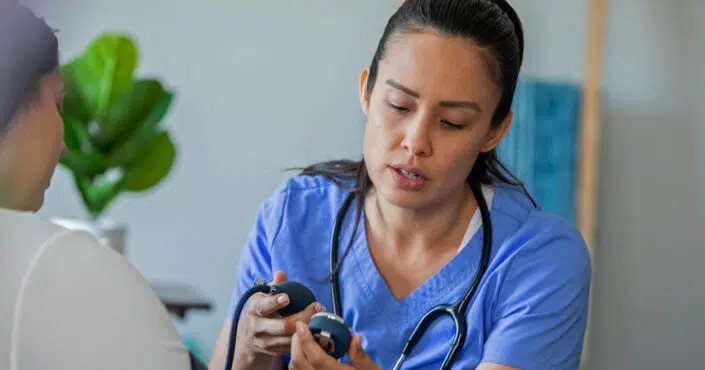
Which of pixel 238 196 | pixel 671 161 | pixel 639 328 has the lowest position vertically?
pixel 639 328

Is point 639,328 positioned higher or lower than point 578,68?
lower

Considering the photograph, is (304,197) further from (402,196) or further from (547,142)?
(547,142)

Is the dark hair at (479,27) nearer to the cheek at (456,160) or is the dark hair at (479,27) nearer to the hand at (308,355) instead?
the cheek at (456,160)

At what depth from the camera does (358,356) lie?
45.4 inches

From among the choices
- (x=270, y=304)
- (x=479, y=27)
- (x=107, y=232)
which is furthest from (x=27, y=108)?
(x=107, y=232)

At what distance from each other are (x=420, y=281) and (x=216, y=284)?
5.24 feet

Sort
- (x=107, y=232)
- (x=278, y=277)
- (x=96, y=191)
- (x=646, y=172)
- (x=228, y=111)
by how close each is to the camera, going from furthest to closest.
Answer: (x=646, y=172), (x=228, y=111), (x=96, y=191), (x=107, y=232), (x=278, y=277)

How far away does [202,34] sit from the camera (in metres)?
2.82

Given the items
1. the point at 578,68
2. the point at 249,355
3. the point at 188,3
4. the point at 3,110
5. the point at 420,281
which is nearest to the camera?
the point at 3,110

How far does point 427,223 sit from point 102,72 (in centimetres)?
118

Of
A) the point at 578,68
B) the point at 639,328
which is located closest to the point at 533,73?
the point at 578,68

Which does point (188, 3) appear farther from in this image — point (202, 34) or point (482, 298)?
point (482, 298)

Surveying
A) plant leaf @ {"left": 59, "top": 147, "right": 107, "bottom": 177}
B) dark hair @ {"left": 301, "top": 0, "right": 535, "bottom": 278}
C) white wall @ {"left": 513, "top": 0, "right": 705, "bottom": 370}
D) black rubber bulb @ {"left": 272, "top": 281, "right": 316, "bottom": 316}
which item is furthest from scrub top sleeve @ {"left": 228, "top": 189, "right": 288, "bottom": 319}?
white wall @ {"left": 513, "top": 0, "right": 705, "bottom": 370}

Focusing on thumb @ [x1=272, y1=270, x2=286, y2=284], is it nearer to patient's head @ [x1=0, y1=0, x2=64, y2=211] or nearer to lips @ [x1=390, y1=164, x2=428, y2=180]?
lips @ [x1=390, y1=164, x2=428, y2=180]
